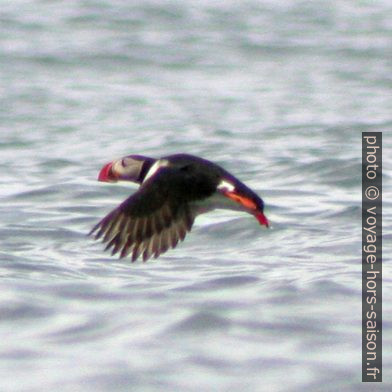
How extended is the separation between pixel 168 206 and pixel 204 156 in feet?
14.1

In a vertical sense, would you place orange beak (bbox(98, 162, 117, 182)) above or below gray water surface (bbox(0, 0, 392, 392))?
above

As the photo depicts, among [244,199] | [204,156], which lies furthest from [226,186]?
[204,156]

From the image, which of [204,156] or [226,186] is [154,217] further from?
[204,156]

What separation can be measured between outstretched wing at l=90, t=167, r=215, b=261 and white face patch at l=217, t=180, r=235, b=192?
0.05 m

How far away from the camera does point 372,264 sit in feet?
20.8

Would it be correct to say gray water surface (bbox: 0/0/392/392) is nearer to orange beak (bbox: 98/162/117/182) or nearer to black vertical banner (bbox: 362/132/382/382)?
black vertical banner (bbox: 362/132/382/382)

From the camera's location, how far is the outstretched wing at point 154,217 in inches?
211

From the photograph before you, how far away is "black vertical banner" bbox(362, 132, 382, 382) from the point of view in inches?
196

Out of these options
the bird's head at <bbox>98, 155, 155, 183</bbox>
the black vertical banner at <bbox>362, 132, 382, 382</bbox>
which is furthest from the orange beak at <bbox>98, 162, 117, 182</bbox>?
the black vertical banner at <bbox>362, 132, 382, 382</bbox>

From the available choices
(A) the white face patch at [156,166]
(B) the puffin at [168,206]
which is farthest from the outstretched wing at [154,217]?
(A) the white face patch at [156,166]

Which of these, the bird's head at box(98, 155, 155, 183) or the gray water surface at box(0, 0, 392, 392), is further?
the bird's head at box(98, 155, 155, 183)

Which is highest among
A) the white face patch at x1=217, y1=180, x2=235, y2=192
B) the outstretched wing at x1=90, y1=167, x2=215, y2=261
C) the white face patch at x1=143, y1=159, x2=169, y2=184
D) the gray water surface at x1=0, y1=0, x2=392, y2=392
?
the white face patch at x1=143, y1=159, x2=169, y2=184

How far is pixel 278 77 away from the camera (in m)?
13.3

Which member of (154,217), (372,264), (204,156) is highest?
(154,217)
